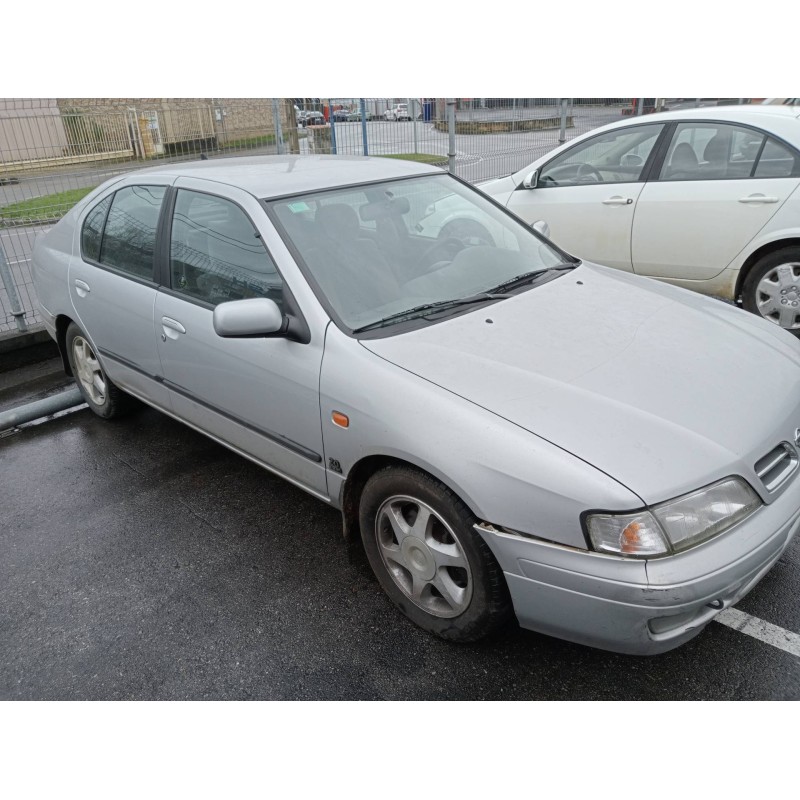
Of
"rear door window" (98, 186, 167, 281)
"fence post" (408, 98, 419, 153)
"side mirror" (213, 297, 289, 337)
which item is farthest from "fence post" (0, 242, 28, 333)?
"fence post" (408, 98, 419, 153)

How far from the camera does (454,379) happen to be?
2354mm

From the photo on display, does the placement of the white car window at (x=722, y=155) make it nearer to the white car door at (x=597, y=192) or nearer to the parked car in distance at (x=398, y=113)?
the white car door at (x=597, y=192)

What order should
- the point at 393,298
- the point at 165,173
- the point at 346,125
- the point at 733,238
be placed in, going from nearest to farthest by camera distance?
the point at 393,298 → the point at 165,173 → the point at 733,238 → the point at 346,125

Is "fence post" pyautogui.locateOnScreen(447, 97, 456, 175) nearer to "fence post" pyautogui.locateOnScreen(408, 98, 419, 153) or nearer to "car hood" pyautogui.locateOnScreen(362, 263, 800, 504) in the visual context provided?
"fence post" pyautogui.locateOnScreen(408, 98, 419, 153)

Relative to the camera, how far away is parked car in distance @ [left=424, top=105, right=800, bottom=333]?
4785 mm

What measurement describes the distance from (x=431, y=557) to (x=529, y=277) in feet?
4.86

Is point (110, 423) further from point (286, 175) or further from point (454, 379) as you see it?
point (454, 379)

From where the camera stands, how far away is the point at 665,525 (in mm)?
1958

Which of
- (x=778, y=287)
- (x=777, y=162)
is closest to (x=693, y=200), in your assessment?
(x=777, y=162)

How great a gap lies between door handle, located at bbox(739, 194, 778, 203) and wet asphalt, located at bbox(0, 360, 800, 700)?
2.91 meters

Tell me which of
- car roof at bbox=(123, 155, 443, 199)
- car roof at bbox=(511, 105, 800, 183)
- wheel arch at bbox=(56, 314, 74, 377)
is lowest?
wheel arch at bbox=(56, 314, 74, 377)

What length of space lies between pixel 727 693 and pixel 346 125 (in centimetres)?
818

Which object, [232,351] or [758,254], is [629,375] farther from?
[758,254]

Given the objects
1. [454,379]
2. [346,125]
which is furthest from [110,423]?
[346,125]
